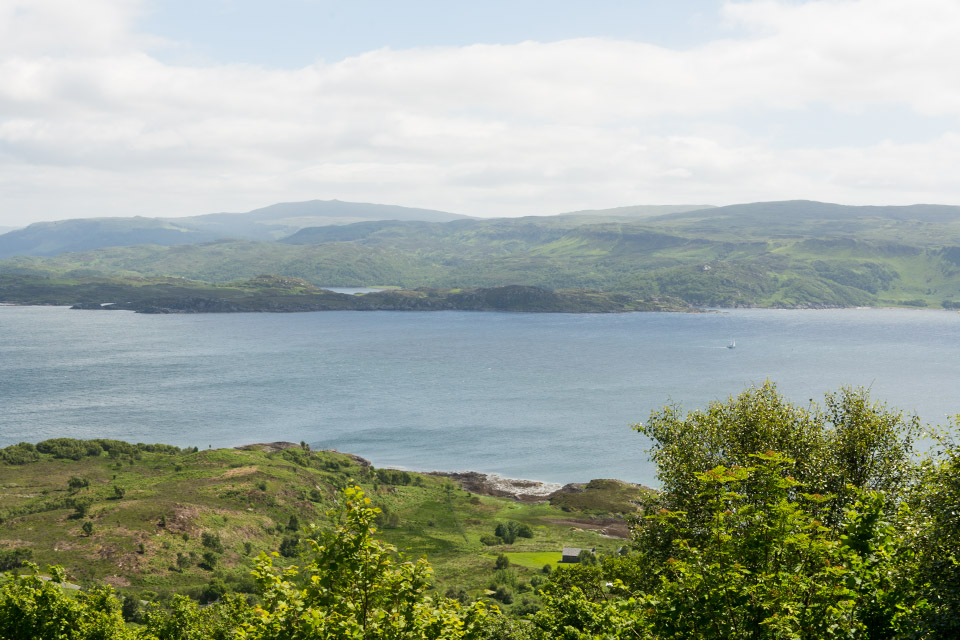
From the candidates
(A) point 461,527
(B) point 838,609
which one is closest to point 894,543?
(B) point 838,609

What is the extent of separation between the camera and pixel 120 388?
19150 centimetres

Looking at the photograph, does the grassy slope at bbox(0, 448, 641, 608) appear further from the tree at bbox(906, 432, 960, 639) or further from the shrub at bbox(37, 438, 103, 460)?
the tree at bbox(906, 432, 960, 639)

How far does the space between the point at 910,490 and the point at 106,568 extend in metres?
75.2

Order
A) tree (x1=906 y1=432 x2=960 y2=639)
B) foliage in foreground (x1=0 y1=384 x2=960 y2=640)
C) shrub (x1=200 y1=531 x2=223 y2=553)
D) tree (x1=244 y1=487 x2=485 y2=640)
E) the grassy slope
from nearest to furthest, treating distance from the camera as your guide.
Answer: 1. tree (x1=906 y1=432 x2=960 y2=639)
2. foliage in foreground (x1=0 y1=384 x2=960 y2=640)
3. tree (x1=244 y1=487 x2=485 y2=640)
4. the grassy slope
5. shrub (x1=200 y1=531 x2=223 y2=553)

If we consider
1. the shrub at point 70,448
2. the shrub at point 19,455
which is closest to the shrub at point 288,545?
the shrub at point 70,448

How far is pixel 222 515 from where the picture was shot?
87.3 metres

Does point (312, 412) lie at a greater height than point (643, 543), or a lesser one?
lesser

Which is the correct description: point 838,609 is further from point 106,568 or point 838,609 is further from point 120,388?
point 120,388

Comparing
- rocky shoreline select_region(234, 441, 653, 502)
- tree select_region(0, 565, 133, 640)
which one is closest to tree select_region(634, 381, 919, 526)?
tree select_region(0, 565, 133, 640)

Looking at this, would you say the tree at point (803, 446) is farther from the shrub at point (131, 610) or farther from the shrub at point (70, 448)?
the shrub at point (70, 448)

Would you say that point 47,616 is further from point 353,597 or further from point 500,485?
point 500,485

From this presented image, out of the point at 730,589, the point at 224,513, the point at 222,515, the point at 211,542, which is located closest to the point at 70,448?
the point at 224,513

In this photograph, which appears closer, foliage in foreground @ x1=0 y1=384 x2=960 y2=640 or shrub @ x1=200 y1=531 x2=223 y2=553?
foliage in foreground @ x1=0 y1=384 x2=960 y2=640

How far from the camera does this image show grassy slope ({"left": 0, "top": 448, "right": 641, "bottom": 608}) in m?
71.1
